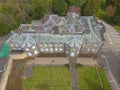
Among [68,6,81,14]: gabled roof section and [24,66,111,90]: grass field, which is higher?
[68,6,81,14]: gabled roof section

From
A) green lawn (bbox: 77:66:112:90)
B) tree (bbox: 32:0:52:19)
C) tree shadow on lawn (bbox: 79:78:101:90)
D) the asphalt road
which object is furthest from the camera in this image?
tree (bbox: 32:0:52:19)

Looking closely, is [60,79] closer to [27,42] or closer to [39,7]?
[27,42]

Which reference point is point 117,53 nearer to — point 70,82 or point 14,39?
point 70,82

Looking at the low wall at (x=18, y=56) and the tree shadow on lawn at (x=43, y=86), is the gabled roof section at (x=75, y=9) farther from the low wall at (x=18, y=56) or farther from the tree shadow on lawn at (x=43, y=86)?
the tree shadow on lawn at (x=43, y=86)

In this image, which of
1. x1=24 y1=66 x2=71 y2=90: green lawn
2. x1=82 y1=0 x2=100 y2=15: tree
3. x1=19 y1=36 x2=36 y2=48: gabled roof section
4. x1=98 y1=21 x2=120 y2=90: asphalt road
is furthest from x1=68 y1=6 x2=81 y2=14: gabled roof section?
x1=24 y1=66 x2=71 y2=90: green lawn

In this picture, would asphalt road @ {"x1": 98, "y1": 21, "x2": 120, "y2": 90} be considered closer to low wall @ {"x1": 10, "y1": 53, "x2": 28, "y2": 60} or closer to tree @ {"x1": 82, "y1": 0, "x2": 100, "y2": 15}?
tree @ {"x1": 82, "y1": 0, "x2": 100, "y2": 15}

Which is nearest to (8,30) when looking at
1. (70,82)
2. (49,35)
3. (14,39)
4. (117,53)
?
(14,39)

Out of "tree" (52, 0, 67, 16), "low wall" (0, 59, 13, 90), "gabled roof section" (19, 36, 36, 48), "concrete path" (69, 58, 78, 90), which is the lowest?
"concrete path" (69, 58, 78, 90)
